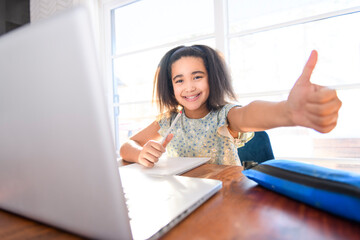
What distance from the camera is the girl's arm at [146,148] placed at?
0.64 metres

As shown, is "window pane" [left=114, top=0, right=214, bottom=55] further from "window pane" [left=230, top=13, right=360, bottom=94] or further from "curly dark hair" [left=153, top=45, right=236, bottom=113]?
"curly dark hair" [left=153, top=45, right=236, bottom=113]

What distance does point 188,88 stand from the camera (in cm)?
101

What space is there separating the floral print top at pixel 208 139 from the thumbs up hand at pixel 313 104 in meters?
0.51

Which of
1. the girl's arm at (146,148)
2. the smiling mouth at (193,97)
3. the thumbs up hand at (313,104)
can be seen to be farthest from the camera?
the smiling mouth at (193,97)

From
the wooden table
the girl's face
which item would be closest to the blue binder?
the wooden table

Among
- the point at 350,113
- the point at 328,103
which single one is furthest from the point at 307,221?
the point at 350,113

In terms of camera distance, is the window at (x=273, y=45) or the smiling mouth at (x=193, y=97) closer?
the smiling mouth at (x=193, y=97)

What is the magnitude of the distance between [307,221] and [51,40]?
347mm

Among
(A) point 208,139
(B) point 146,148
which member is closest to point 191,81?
(A) point 208,139

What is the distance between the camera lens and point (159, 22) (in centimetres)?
217

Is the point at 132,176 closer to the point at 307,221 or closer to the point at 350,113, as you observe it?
the point at 307,221

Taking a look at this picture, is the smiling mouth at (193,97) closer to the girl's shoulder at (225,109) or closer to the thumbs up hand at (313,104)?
the girl's shoulder at (225,109)

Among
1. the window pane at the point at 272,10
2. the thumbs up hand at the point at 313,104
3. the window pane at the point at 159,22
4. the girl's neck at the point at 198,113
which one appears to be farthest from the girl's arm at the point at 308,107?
the window pane at the point at 159,22

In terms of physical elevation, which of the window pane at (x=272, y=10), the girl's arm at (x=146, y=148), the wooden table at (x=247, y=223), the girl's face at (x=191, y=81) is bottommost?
the wooden table at (x=247, y=223)
